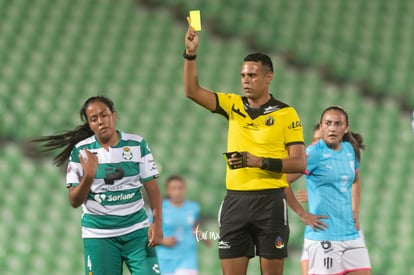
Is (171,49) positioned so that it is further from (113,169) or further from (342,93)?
(113,169)

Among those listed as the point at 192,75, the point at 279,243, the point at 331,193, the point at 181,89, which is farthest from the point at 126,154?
the point at 181,89

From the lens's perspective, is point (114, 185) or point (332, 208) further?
point (332, 208)

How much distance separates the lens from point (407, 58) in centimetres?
1163

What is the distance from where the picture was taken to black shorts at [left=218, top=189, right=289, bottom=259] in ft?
15.4

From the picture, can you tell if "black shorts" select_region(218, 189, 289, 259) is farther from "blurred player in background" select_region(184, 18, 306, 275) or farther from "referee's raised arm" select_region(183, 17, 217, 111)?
"referee's raised arm" select_region(183, 17, 217, 111)

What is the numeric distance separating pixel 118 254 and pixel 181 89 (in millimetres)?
6074

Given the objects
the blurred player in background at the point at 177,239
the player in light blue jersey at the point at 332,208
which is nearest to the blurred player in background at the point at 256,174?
the player in light blue jersey at the point at 332,208

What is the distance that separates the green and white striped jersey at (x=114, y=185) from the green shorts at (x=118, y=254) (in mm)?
42

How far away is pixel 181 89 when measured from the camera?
36.4 feet

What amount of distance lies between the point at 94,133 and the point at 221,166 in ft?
16.1

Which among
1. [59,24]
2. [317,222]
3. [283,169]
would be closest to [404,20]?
[59,24]

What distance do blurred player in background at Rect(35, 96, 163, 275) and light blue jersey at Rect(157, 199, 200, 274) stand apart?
8.78ft

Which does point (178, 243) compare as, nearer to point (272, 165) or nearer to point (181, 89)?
point (272, 165)

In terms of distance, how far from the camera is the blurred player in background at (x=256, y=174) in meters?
4.68
